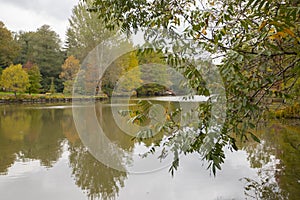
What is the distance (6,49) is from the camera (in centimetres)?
2314

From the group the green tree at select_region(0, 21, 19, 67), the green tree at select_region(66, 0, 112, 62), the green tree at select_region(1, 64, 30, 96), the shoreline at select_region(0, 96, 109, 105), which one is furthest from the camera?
the green tree at select_region(0, 21, 19, 67)

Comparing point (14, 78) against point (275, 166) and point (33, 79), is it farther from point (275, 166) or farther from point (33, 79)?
point (275, 166)

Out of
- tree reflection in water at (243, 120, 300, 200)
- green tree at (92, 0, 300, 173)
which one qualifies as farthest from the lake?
green tree at (92, 0, 300, 173)

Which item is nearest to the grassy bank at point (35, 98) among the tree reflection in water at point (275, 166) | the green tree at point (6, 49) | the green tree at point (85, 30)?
the green tree at point (85, 30)

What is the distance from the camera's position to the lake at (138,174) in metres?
2.77

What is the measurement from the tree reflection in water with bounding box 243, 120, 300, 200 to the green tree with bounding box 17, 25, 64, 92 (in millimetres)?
22063

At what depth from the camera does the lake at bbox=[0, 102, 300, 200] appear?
277 centimetres

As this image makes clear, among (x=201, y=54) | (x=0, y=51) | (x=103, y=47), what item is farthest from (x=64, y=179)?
(x=0, y=51)

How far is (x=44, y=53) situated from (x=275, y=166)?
1025 inches

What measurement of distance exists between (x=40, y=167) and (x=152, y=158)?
1569mm

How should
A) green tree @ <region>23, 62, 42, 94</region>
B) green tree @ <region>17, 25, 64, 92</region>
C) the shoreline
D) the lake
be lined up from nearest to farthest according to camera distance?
1. the lake
2. the shoreline
3. green tree @ <region>23, 62, 42, 94</region>
4. green tree @ <region>17, 25, 64, 92</region>

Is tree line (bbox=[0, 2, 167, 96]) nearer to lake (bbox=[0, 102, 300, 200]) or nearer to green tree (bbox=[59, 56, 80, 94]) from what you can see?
green tree (bbox=[59, 56, 80, 94])

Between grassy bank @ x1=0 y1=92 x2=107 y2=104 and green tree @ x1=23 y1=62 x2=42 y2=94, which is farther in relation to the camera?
green tree @ x1=23 y1=62 x2=42 y2=94

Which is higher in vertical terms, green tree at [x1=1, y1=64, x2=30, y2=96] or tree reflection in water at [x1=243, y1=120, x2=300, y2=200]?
green tree at [x1=1, y1=64, x2=30, y2=96]
